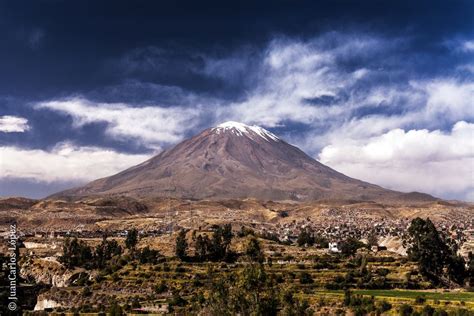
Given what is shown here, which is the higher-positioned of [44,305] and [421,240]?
[421,240]

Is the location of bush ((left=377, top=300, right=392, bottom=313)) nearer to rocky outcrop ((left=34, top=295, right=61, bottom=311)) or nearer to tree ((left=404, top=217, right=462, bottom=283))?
tree ((left=404, top=217, right=462, bottom=283))

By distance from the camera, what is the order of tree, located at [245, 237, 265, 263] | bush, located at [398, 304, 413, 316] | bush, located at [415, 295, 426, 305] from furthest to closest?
tree, located at [245, 237, 265, 263] → bush, located at [415, 295, 426, 305] → bush, located at [398, 304, 413, 316]

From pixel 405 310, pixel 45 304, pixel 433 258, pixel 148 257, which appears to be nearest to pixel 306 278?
pixel 433 258

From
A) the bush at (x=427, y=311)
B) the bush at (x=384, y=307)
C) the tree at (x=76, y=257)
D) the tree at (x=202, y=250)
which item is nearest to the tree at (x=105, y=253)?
the tree at (x=76, y=257)

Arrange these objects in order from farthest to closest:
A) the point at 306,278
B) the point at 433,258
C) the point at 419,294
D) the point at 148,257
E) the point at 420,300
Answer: the point at 148,257 → the point at 433,258 → the point at 306,278 → the point at 419,294 → the point at 420,300

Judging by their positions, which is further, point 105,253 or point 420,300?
point 105,253

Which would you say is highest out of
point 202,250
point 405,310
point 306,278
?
point 202,250

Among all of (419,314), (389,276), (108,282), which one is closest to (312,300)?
(419,314)

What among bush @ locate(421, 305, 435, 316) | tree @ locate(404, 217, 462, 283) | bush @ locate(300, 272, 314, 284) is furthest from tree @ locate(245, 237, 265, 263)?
bush @ locate(421, 305, 435, 316)

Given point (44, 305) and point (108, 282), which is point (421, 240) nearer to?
point (108, 282)

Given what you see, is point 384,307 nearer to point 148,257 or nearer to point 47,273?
point 148,257

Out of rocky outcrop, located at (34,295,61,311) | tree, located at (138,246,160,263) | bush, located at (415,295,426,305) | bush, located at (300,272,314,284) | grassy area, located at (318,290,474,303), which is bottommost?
rocky outcrop, located at (34,295,61,311)
